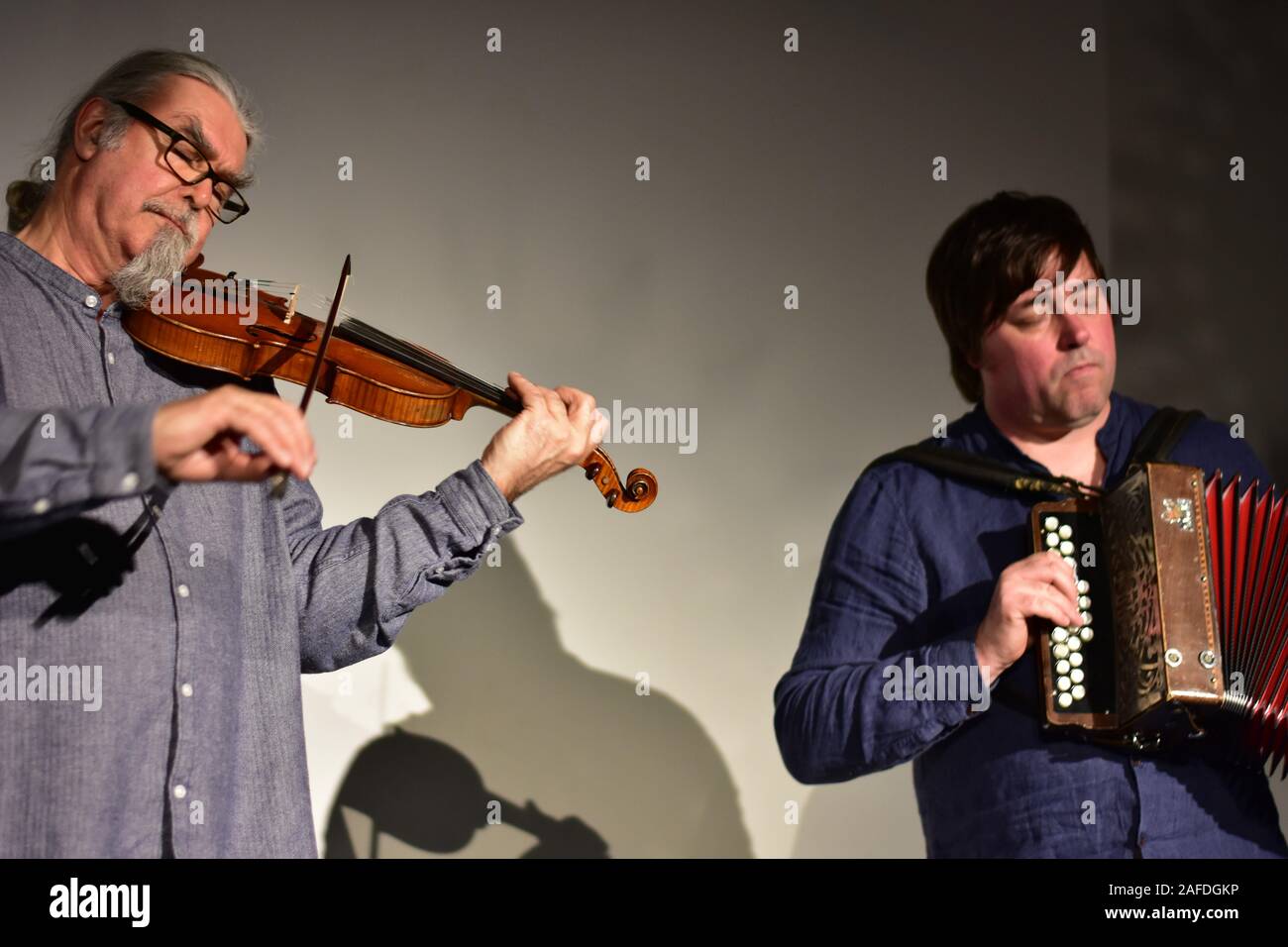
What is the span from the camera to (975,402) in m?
2.28

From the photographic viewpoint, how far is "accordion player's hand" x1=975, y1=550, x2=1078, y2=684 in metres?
1.82

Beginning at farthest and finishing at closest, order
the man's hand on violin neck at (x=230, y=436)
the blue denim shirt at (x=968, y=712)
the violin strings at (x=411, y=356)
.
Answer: the blue denim shirt at (x=968, y=712) < the violin strings at (x=411, y=356) < the man's hand on violin neck at (x=230, y=436)

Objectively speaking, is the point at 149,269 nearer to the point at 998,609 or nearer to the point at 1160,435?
the point at 998,609

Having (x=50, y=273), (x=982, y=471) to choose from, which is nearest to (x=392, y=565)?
(x=50, y=273)

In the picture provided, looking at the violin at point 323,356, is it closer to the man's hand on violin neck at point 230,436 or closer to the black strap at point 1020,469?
the man's hand on violin neck at point 230,436

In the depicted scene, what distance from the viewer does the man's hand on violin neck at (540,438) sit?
174 centimetres

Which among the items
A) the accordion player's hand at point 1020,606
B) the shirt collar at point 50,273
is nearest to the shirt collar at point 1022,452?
the accordion player's hand at point 1020,606

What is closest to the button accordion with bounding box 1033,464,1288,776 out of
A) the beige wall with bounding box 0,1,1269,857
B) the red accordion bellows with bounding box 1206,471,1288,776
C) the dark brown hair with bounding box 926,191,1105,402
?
the red accordion bellows with bounding box 1206,471,1288,776

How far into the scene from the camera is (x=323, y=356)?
65.7 inches

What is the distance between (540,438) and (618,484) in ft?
0.42

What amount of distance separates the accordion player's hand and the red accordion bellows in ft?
0.63

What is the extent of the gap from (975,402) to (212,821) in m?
1.38

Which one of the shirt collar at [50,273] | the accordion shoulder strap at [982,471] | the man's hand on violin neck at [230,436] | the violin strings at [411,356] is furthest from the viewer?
the accordion shoulder strap at [982,471]

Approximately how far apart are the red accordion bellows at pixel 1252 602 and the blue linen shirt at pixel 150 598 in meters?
0.97
